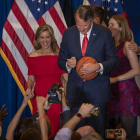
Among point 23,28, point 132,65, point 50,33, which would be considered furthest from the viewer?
point 23,28

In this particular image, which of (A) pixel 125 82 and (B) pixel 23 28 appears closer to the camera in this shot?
(A) pixel 125 82

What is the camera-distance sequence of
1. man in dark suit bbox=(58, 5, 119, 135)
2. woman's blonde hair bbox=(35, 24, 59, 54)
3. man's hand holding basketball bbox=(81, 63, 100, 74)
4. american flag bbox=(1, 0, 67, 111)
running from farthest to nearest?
american flag bbox=(1, 0, 67, 111) → woman's blonde hair bbox=(35, 24, 59, 54) → man in dark suit bbox=(58, 5, 119, 135) → man's hand holding basketball bbox=(81, 63, 100, 74)

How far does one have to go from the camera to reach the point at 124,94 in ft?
13.9

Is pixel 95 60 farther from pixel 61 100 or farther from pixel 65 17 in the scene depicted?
pixel 65 17

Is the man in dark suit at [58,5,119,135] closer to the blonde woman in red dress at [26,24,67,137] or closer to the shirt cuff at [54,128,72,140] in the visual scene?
the shirt cuff at [54,128,72,140]

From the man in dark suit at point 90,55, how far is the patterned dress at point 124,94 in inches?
32.8

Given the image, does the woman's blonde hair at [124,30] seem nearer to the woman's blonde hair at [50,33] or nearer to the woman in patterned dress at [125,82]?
the woman in patterned dress at [125,82]

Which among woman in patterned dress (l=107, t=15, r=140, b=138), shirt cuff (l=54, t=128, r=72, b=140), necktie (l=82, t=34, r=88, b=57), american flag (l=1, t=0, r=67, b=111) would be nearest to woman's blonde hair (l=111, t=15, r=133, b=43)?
woman in patterned dress (l=107, t=15, r=140, b=138)

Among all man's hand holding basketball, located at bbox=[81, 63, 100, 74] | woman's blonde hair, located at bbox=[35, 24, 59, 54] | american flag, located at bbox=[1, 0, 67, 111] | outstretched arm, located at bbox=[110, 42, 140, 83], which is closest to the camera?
man's hand holding basketball, located at bbox=[81, 63, 100, 74]

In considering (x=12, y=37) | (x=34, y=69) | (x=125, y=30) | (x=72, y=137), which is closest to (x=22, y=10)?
(x=12, y=37)

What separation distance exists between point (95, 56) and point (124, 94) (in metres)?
1.08

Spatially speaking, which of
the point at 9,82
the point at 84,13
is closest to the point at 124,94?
the point at 84,13

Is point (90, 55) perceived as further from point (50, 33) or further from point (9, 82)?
point (9, 82)

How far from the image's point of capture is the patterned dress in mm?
4220
